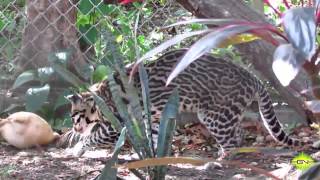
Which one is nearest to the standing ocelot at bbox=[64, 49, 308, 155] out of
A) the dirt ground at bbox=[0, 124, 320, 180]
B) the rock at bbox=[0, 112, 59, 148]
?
the dirt ground at bbox=[0, 124, 320, 180]

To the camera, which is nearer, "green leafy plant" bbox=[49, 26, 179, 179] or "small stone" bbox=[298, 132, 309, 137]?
"green leafy plant" bbox=[49, 26, 179, 179]

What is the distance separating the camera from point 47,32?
4.66 m

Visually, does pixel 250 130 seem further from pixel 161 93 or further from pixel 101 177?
pixel 101 177

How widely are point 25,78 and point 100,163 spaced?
111 centimetres

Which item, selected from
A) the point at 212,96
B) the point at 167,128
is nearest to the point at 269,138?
the point at 212,96

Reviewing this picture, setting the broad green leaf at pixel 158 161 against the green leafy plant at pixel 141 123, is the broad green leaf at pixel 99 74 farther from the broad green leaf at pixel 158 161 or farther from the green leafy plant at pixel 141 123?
the broad green leaf at pixel 158 161

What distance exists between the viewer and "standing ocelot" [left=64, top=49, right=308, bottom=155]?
12.5 ft

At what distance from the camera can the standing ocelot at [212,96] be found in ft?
12.5

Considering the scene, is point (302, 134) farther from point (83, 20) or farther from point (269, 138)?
point (83, 20)

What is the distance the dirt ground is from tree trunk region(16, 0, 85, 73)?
0.90 meters

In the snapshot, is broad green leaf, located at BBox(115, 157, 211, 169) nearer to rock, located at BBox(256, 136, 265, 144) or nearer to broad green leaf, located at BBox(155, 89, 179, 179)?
broad green leaf, located at BBox(155, 89, 179, 179)

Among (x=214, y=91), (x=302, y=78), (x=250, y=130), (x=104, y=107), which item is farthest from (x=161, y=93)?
(x=104, y=107)

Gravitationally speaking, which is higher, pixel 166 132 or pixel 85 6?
pixel 85 6

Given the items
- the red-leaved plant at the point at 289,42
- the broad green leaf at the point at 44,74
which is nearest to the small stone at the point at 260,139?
the broad green leaf at the point at 44,74
